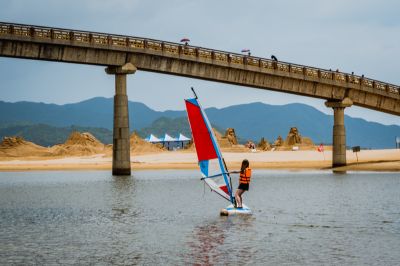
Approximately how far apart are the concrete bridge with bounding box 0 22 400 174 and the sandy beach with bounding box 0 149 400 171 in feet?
23.5

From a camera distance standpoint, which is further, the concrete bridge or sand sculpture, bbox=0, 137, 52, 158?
sand sculpture, bbox=0, 137, 52, 158

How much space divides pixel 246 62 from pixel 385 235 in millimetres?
48069

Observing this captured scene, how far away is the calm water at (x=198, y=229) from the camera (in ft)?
62.4

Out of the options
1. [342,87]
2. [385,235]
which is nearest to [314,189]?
[385,235]

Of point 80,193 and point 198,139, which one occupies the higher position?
point 198,139

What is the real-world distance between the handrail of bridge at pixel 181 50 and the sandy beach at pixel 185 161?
9222 millimetres

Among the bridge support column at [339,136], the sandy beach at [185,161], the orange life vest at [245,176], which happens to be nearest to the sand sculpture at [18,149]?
the sandy beach at [185,161]

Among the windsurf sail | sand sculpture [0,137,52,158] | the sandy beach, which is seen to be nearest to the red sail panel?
the windsurf sail

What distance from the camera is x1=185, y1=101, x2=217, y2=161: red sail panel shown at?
28.7 m

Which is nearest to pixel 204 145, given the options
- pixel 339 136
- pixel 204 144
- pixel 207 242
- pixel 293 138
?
pixel 204 144

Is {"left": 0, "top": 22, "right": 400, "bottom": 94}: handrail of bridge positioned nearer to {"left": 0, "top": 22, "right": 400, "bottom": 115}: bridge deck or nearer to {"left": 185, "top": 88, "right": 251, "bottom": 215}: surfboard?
{"left": 0, "top": 22, "right": 400, "bottom": 115}: bridge deck

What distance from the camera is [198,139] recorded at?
28.8 meters

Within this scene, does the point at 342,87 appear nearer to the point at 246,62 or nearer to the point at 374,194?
A: the point at 246,62

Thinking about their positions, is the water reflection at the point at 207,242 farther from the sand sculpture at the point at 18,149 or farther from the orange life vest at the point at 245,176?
the sand sculpture at the point at 18,149
